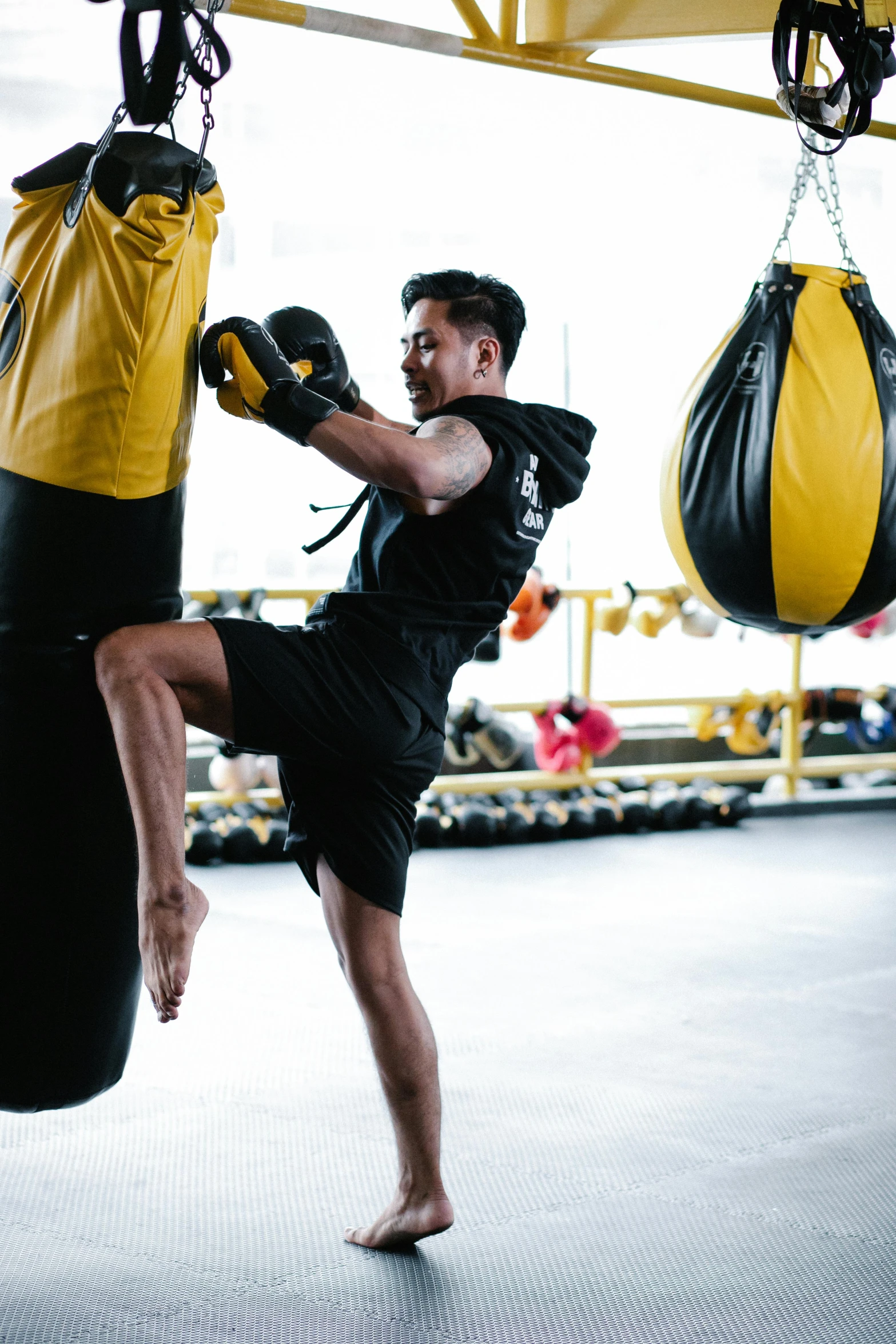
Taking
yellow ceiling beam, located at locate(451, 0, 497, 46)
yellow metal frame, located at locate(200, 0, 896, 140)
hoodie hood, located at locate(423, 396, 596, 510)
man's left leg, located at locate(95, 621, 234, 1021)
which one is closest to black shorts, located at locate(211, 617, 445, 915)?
man's left leg, located at locate(95, 621, 234, 1021)

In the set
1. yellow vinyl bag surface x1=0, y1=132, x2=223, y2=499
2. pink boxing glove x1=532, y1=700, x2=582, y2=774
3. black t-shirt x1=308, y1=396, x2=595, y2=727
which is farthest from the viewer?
pink boxing glove x1=532, y1=700, x2=582, y2=774

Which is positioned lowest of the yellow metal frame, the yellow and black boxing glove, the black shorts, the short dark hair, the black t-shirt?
the black shorts

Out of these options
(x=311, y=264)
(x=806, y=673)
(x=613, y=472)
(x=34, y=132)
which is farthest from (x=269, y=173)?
(x=806, y=673)

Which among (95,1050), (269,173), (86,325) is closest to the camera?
(86,325)

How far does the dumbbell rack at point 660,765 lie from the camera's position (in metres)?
6.49

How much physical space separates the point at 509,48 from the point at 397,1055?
7.70 feet

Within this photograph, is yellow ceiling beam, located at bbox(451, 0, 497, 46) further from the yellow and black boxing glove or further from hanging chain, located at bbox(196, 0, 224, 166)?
the yellow and black boxing glove

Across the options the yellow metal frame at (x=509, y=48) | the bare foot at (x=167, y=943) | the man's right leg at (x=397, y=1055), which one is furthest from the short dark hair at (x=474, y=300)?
the bare foot at (x=167, y=943)

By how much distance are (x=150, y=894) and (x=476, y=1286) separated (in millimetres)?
846

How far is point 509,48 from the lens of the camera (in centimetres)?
327

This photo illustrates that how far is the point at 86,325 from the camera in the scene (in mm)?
1864

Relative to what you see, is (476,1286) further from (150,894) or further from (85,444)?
(85,444)

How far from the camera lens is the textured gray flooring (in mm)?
2088

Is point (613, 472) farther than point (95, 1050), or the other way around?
point (613, 472)
